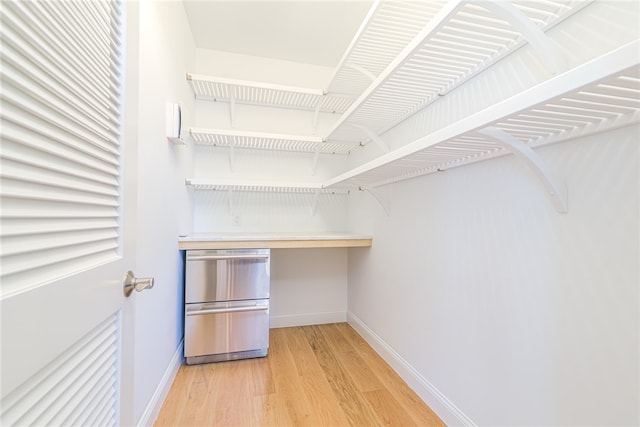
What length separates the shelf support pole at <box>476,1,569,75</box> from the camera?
0.83 metres

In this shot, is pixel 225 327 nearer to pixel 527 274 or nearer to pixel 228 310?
pixel 228 310

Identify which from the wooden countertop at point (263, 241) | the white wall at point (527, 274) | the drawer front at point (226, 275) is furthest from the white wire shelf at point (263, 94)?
the drawer front at point (226, 275)

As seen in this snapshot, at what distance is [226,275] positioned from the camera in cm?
202

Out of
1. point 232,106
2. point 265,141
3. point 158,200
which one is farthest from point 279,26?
point 158,200

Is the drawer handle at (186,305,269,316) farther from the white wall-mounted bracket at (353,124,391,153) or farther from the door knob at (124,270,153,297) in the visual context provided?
the white wall-mounted bracket at (353,124,391,153)

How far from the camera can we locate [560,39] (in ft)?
3.07

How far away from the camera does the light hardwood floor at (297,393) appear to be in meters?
1.47

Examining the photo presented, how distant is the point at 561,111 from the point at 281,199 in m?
2.19

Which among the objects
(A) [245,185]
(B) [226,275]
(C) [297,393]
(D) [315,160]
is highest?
(D) [315,160]

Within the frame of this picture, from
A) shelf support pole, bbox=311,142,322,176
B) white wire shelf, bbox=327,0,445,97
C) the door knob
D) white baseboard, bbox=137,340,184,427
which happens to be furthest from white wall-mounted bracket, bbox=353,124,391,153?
white baseboard, bbox=137,340,184,427

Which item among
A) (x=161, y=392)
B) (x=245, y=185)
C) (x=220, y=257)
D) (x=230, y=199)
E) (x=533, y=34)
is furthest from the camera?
(x=230, y=199)

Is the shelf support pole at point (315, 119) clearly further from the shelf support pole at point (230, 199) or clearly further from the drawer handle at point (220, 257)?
the drawer handle at point (220, 257)

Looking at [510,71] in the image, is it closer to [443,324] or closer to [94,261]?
[443,324]

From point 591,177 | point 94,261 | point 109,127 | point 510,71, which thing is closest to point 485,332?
point 591,177
